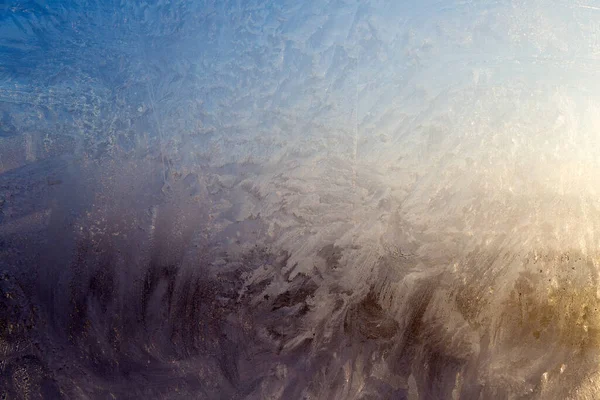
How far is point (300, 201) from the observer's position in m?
1.42

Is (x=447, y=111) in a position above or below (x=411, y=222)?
above

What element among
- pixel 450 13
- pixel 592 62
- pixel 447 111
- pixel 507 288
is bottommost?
pixel 507 288

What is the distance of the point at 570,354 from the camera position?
1413 mm

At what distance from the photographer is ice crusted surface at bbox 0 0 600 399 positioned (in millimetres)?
1373


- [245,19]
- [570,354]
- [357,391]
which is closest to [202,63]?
[245,19]

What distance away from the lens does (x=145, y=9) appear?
1520 millimetres

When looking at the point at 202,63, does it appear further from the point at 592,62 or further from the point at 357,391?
the point at 592,62

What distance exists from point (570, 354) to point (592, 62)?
1.18 m

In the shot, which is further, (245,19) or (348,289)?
(245,19)

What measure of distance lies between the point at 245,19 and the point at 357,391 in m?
1.55

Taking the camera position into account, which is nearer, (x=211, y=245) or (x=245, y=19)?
(x=211, y=245)

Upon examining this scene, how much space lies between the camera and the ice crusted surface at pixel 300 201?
1373 millimetres

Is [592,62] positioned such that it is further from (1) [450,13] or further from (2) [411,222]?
(2) [411,222]

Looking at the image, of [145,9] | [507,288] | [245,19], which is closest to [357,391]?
[507,288]
